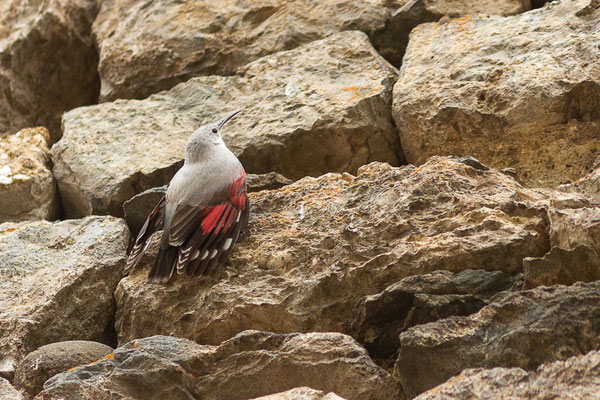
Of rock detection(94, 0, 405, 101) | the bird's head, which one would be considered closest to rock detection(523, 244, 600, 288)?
the bird's head

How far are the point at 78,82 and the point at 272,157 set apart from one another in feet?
8.74

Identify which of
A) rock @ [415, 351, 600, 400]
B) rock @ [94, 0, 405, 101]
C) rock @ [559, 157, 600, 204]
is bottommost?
rock @ [559, 157, 600, 204]

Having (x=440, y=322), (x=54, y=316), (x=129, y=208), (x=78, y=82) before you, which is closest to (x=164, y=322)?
(x=54, y=316)

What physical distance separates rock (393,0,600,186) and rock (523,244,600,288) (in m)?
1.09

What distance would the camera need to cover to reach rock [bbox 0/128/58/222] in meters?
4.90

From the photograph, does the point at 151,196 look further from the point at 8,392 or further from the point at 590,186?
the point at 590,186

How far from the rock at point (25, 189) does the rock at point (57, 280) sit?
44cm

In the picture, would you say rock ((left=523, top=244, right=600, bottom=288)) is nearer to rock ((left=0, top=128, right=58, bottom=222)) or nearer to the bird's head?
the bird's head

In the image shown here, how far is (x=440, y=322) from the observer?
2.67 m

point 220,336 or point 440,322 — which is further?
point 220,336

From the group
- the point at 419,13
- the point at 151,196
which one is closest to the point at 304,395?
the point at 151,196

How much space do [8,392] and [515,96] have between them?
9.06 feet

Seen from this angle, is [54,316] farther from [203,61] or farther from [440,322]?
[203,61]

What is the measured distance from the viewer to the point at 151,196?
439cm
